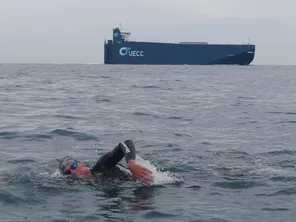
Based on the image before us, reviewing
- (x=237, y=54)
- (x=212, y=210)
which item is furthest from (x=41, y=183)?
(x=237, y=54)

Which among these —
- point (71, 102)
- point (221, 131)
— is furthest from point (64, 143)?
point (71, 102)

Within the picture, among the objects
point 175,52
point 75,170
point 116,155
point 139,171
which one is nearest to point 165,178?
point 116,155

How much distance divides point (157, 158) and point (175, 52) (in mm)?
77878

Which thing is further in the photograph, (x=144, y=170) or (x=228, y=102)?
(x=228, y=102)

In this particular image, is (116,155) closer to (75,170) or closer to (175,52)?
(75,170)

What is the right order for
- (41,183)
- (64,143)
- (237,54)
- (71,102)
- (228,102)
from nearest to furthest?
(41,183)
(64,143)
(71,102)
(228,102)
(237,54)

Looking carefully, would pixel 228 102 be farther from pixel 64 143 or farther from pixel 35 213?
pixel 35 213

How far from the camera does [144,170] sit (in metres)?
7.41

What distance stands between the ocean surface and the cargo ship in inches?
2625

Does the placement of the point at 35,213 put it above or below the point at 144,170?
below

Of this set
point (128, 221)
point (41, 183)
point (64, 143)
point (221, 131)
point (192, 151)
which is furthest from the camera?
point (221, 131)

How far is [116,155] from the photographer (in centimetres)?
812

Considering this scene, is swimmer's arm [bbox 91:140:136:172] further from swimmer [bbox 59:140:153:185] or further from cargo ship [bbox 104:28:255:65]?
cargo ship [bbox 104:28:255:65]

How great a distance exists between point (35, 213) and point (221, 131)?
8195mm
